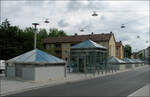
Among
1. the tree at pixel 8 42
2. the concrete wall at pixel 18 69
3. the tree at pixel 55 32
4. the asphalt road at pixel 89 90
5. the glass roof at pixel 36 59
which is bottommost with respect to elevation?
the asphalt road at pixel 89 90

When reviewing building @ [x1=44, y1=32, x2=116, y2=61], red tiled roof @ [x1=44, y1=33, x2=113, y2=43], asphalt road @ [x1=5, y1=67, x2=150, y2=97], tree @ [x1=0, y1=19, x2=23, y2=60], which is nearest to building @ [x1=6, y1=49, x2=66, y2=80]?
asphalt road @ [x1=5, y1=67, x2=150, y2=97]

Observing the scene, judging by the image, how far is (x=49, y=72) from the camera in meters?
22.0

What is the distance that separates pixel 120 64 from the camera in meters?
50.8

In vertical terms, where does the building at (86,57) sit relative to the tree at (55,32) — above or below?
below

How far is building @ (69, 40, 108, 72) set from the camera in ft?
118

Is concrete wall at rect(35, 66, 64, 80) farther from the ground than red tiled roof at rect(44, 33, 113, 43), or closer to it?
closer to it

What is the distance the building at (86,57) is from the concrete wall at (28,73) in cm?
1427

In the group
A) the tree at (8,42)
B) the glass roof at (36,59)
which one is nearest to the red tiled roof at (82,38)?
the tree at (8,42)

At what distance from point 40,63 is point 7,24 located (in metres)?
33.7

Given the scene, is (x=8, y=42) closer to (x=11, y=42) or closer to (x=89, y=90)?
(x=11, y=42)

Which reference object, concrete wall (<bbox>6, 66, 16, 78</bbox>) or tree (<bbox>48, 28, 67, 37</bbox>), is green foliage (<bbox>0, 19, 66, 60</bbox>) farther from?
tree (<bbox>48, 28, 67, 37</bbox>)

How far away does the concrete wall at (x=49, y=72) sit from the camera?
20938 millimetres

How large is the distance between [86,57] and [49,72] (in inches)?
606

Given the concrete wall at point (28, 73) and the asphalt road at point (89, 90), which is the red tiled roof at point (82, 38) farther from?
the asphalt road at point (89, 90)
